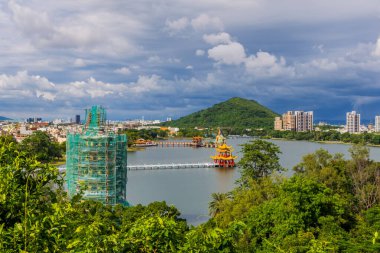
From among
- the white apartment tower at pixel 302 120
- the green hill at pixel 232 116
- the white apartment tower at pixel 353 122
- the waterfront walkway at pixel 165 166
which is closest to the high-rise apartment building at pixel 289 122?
the white apartment tower at pixel 302 120

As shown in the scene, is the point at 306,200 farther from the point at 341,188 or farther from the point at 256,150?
the point at 256,150

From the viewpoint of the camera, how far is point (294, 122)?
86.8 meters

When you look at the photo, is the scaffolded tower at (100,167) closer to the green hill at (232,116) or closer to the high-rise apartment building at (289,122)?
the high-rise apartment building at (289,122)

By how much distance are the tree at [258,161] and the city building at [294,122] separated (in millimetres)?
73051

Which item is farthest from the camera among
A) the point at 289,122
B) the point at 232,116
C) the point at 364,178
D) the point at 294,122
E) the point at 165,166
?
the point at 232,116

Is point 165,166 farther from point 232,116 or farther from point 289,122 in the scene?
point 232,116

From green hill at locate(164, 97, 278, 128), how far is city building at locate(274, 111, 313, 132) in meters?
7.01

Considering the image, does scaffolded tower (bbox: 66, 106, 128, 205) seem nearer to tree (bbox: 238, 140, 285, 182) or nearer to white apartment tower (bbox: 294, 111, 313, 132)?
tree (bbox: 238, 140, 285, 182)

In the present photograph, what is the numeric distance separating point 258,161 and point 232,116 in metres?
89.2

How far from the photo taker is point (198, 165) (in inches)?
1211

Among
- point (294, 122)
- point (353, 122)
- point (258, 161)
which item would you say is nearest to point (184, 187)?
point (258, 161)

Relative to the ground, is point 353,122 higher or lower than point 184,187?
higher

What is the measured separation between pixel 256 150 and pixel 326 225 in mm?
6955

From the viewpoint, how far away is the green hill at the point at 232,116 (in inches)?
3821
